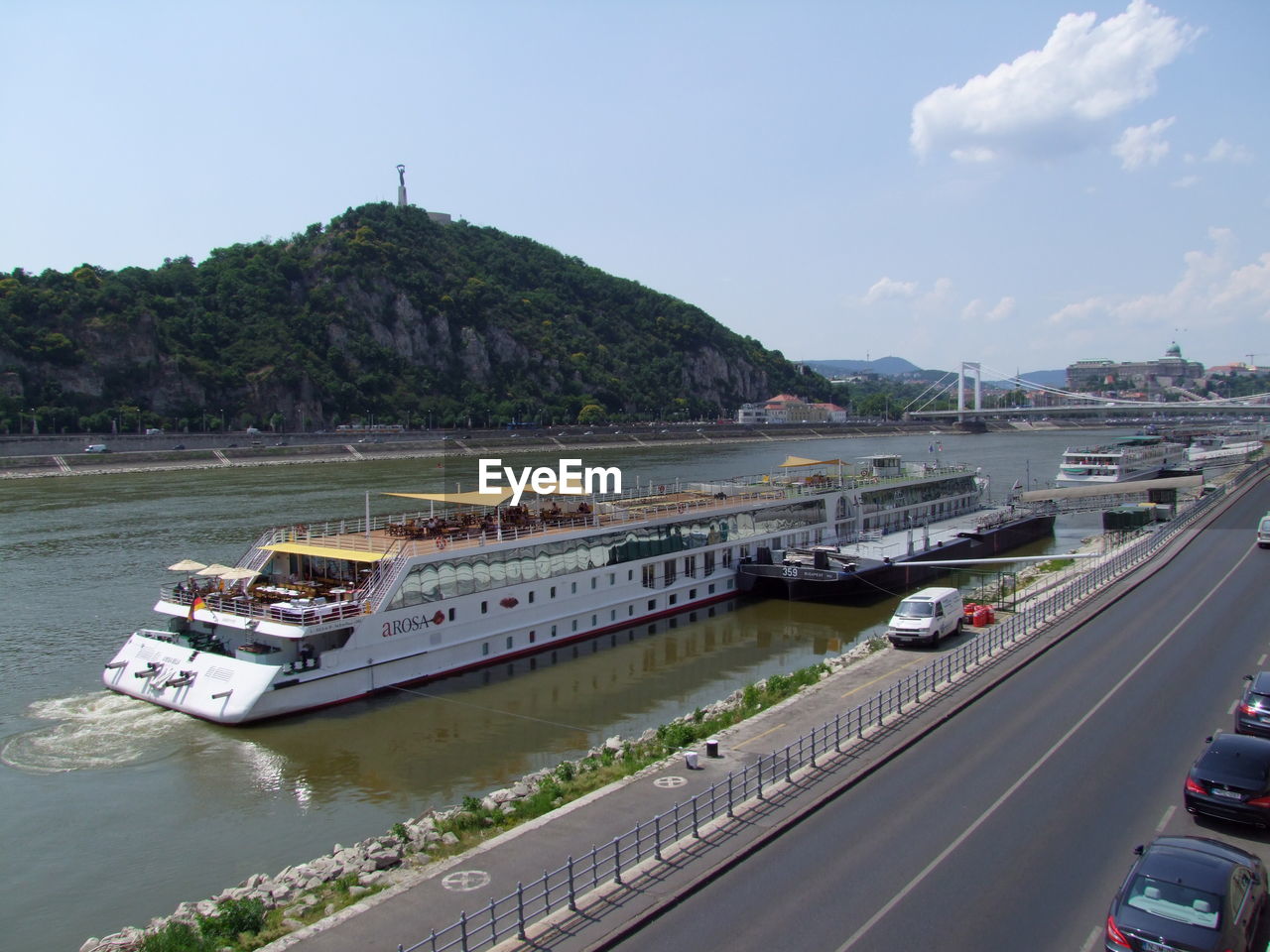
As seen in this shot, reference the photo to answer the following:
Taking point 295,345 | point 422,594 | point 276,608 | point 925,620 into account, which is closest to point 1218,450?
point 925,620

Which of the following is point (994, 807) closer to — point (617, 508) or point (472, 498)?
point (472, 498)

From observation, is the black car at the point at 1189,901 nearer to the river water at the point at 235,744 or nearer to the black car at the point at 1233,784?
the black car at the point at 1233,784

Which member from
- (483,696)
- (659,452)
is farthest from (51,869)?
(659,452)

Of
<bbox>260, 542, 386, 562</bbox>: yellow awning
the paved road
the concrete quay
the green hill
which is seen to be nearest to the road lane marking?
the paved road

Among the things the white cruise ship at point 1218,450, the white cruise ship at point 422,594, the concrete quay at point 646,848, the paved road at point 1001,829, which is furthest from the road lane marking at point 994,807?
the white cruise ship at point 1218,450

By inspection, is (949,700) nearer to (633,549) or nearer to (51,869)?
(633,549)

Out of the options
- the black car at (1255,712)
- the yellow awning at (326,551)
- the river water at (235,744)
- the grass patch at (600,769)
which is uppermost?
the yellow awning at (326,551)
